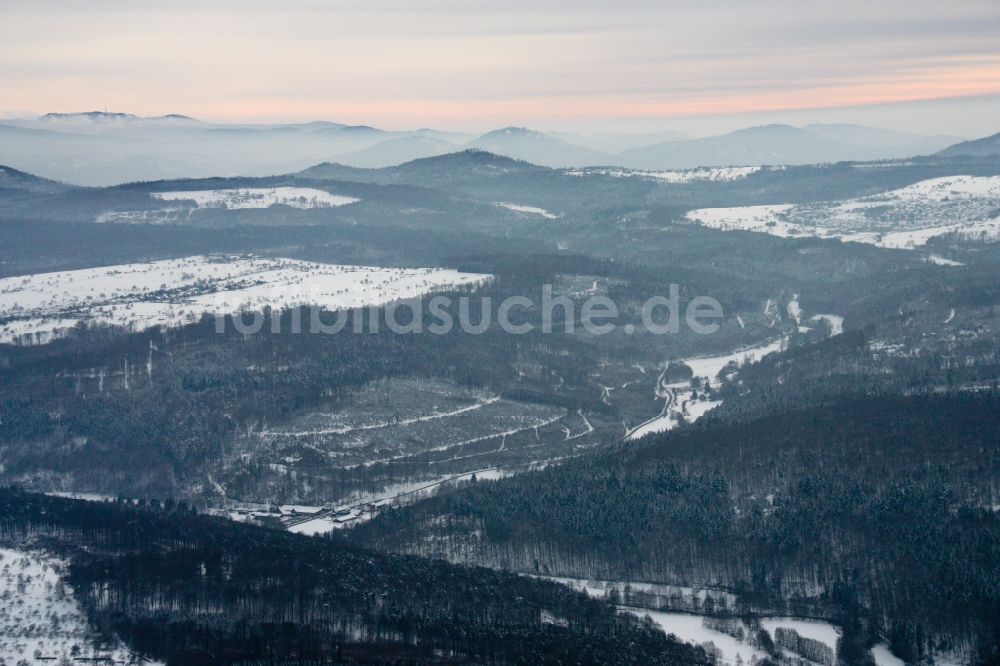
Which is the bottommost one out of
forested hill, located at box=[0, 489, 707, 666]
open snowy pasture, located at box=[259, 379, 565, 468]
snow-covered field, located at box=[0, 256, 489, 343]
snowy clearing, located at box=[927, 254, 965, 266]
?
forested hill, located at box=[0, 489, 707, 666]

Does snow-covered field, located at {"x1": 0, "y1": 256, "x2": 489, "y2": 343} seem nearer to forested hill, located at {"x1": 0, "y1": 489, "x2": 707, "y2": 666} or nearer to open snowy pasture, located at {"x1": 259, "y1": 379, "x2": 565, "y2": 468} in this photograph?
open snowy pasture, located at {"x1": 259, "y1": 379, "x2": 565, "y2": 468}

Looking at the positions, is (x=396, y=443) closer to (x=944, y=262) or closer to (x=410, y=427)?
(x=410, y=427)

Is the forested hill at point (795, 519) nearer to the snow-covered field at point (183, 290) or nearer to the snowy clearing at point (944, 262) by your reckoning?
the snow-covered field at point (183, 290)

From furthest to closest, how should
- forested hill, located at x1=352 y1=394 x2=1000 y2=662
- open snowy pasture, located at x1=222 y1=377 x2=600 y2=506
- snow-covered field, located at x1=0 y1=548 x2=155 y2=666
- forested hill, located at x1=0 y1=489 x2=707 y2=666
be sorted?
open snowy pasture, located at x1=222 y1=377 x2=600 y2=506, forested hill, located at x1=352 y1=394 x2=1000 y2=662, forested hill, located at x1=0 y1=489 x2=707 y2=666, snow-covered field, located at x1=0 y1=548 x2=155 y2=666

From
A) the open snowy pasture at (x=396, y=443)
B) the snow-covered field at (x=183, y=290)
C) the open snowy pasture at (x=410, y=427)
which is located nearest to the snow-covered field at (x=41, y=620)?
the open snowy pasture at (x=396, y=443)

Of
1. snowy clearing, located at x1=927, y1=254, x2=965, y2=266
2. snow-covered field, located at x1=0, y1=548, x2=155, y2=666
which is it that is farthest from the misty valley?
snowy clearing, located at x1=927, y1=254, x2=965, y2=266

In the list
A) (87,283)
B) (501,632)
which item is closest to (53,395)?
(87,283)
